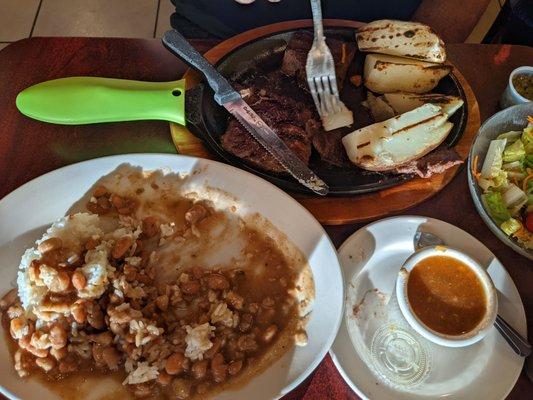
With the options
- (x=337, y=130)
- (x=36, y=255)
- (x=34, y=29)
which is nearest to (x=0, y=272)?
(x=36, y=255)

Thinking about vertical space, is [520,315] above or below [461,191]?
below

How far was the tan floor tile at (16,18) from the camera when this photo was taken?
3.36 meters

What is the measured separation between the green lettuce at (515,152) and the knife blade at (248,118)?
59 cm

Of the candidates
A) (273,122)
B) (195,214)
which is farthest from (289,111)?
Answer: (195,214)

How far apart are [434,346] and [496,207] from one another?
47 cm

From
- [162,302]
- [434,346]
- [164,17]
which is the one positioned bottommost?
[434,346]

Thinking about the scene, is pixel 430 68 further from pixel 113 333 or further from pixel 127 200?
pixel 113 333

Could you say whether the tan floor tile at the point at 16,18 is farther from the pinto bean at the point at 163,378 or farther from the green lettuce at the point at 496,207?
the green lettuce at the point at 496,207

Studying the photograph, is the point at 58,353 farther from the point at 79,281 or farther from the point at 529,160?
the point at 529,160

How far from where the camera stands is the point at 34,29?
3.38 m

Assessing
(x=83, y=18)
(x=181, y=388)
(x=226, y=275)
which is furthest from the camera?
(x=83, y=18)

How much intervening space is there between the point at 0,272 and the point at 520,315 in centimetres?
140

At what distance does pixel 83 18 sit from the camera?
3.41 metres

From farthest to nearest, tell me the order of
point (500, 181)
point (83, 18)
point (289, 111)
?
point (83, 18), point (289, 111), point (500, 181)
